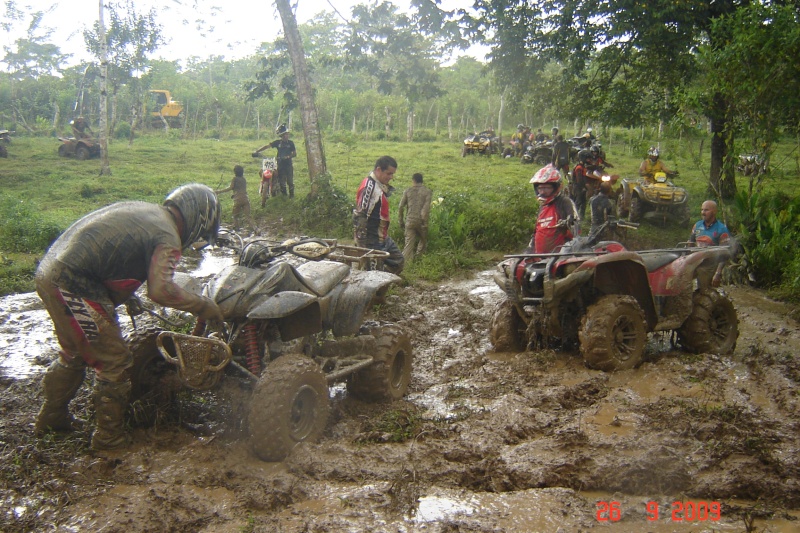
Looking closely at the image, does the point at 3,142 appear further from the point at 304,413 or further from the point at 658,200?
the point at 304,413

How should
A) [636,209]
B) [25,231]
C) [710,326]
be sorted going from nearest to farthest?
[710,326] → [25,231] → [636,209]

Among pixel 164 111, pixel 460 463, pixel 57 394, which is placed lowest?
pixel 460 463

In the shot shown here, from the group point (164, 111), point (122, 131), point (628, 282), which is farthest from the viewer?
point (164, 111)

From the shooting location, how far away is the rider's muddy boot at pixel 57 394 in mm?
4102

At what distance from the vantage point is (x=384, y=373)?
4.99 meters

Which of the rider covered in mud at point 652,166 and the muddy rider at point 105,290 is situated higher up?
the rider covered in mud at point 652,166

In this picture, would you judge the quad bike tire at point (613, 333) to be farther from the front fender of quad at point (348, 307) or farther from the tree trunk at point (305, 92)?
the tree trunk at point (305, 92)

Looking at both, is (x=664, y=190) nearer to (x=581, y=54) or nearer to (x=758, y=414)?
(x=581, y=54)

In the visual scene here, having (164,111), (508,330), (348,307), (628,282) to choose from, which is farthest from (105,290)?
(164,111)

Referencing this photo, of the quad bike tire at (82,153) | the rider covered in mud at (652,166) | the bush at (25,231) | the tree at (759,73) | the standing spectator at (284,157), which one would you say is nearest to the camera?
the tree at (759,73)

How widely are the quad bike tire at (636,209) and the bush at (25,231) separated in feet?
35.2

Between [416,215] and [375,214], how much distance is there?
2.91 metres

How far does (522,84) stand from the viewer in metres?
15.8

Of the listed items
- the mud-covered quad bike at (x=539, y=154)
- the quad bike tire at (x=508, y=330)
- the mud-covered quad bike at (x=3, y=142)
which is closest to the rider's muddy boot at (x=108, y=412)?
the quad bike tire at (x=508, y=330)
